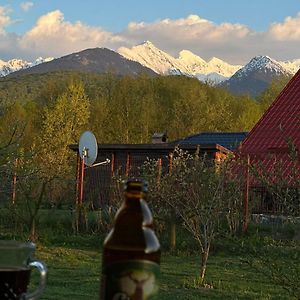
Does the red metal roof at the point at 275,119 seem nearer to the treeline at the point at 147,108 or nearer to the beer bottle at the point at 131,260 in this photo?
the treeline at the point at 147,108

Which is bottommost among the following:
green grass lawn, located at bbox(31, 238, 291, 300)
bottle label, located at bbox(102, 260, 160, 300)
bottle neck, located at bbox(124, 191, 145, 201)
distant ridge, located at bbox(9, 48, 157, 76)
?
green grass lawn, located at bbox(31, 238, 291, 300)

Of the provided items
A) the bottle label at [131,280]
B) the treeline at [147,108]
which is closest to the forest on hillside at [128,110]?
the treeline at [147,108]

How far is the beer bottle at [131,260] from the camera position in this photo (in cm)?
135

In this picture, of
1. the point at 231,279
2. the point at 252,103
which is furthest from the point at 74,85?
the point at 231,279

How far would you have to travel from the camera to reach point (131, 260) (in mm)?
1346

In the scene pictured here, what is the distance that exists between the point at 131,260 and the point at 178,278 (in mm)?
7828

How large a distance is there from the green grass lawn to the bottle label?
5651 mm

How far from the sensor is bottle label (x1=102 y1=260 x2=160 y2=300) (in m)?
1.35

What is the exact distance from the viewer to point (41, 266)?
1.58m

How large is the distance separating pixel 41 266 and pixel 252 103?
43.2 m

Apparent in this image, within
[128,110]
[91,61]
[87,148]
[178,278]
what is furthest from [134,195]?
[91,61]

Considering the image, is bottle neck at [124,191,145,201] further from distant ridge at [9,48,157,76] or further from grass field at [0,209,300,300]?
distant ridge at [9,48,157,76]

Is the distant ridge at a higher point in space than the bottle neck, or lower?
higher

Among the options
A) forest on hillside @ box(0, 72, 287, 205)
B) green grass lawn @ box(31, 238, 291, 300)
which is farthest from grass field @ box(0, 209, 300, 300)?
forest on hillside @ box(0, 72, 287, 205)
